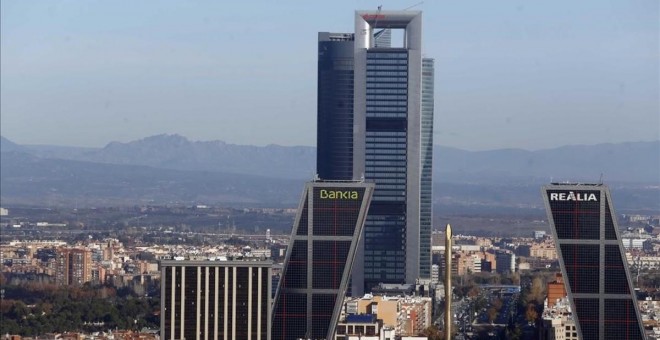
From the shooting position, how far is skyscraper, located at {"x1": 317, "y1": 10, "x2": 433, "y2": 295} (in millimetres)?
84438

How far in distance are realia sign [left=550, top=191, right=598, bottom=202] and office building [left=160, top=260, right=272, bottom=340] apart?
9.37m

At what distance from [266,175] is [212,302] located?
425ft

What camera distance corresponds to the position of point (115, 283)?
313ft

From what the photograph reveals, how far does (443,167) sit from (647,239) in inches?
1589

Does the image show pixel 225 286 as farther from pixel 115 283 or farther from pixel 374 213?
pixel 115 283

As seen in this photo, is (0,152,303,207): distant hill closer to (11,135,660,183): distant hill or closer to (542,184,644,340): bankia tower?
(11,135,660,183): distant hill

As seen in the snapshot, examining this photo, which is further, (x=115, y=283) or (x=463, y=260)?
(x=463, y=260)

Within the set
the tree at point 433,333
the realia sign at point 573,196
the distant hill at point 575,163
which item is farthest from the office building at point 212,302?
the distant hill at point 575,163

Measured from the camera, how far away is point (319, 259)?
57.1m

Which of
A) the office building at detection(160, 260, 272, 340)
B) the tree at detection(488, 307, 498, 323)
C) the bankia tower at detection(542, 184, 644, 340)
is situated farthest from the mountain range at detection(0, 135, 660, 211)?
the office building at detection(160, 260, 272, 340)

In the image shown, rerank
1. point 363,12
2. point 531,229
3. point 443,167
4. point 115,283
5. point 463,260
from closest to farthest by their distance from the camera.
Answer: point 363,12 → point 115,283 → point 463,260 → point 531,229 → point 443,167

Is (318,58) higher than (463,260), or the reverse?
Result: (318,58)

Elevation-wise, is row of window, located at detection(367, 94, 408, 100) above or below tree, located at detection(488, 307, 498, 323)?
above

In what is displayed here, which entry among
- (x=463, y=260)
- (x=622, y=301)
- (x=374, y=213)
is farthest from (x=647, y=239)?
(x=622, y=301)
